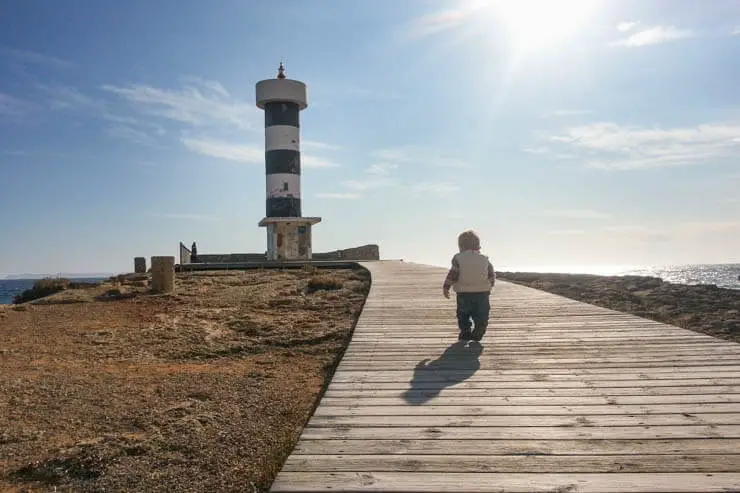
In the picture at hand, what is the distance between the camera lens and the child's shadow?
5.01 meters

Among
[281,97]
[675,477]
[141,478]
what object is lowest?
[141,478]

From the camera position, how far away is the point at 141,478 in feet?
16.4

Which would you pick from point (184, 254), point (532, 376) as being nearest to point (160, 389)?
point (532, 376)

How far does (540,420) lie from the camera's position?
422 cm

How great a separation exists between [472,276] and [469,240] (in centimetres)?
54

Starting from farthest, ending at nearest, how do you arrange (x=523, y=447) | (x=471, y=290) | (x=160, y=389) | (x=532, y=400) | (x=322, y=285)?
(x=322, y=285) → (x=160, y=389) → (x=471, y=290) → (x=532, y=400) → (x=523, y=447)

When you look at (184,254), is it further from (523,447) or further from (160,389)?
(523,447)

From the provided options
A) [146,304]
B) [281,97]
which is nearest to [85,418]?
[146,304]

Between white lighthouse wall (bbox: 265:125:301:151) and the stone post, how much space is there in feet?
59.9

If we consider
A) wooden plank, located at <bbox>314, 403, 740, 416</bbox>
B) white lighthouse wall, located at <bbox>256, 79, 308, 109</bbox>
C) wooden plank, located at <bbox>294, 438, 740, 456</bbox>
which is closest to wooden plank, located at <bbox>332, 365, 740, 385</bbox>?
wooden plank, located at <bbox>314, 403, 740, 416</bbox>

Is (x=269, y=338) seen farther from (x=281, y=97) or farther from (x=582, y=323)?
(x=281, y=97)

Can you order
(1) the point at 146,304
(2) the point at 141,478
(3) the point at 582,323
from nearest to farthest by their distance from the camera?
1. (2) the point at 141,478
2. (3) the point at 582,323
3. (1) the point at 146,304

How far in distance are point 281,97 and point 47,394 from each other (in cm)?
2959

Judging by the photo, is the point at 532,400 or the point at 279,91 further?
the point at 279,91
